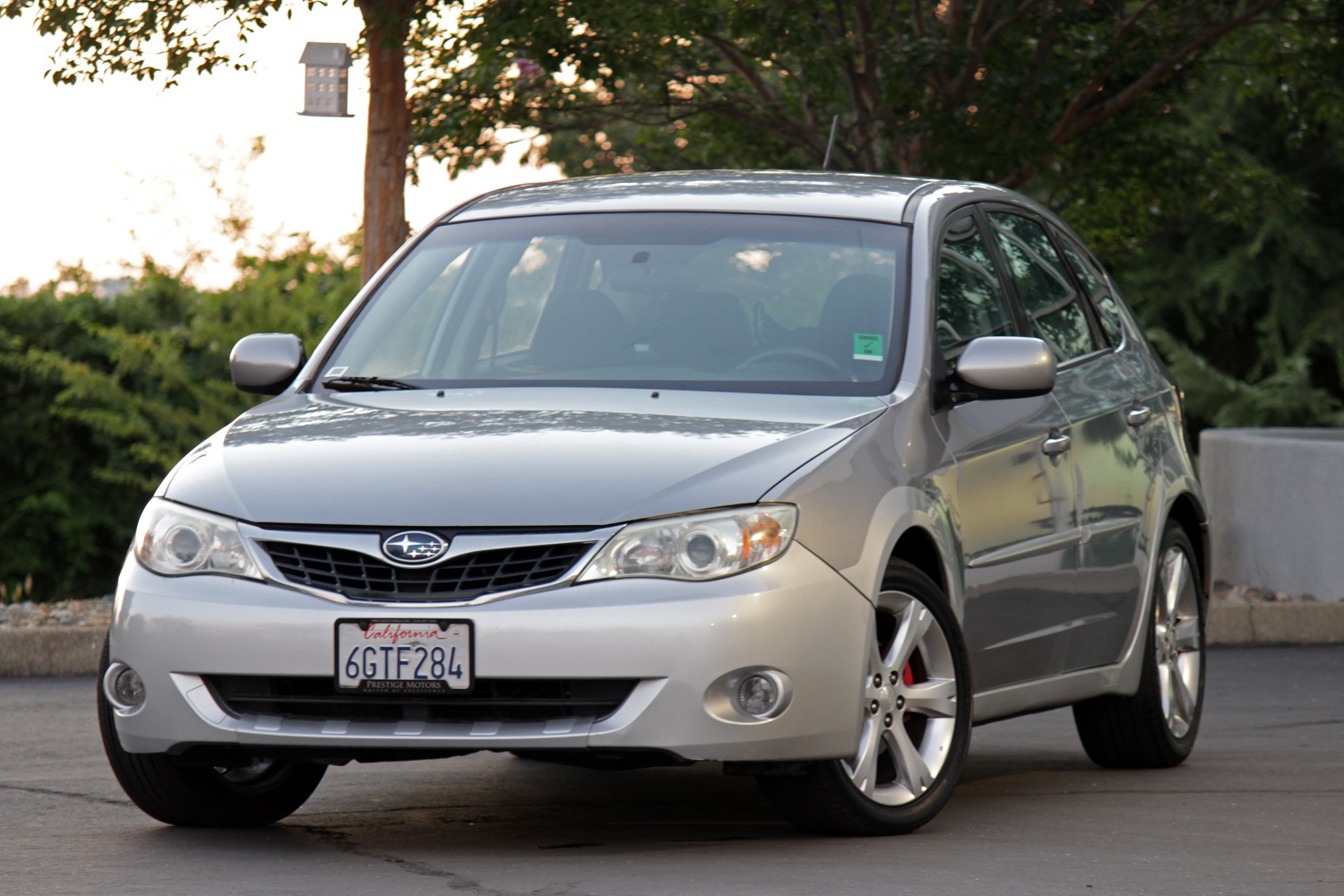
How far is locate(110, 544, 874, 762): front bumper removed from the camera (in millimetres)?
4910

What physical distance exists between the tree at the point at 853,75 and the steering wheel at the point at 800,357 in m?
5.99

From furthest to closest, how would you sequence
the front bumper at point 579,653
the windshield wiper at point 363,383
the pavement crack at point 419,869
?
the windshield wiper at point 363,383 < the front bumper at point 579,653 < the pavement crack at point 419,869

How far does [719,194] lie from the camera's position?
21.5ft

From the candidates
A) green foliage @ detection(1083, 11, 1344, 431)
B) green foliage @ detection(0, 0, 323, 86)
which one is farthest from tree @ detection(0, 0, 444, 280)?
green foliage @ detection(1083, 11, 1344, 431)

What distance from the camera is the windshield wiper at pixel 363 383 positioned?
20.2 feet

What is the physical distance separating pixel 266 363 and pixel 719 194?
4.51 feet

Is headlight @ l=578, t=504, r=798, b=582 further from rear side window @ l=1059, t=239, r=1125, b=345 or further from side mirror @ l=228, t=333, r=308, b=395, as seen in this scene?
rear side window @ l=1059, t=239, r=1125, b=345

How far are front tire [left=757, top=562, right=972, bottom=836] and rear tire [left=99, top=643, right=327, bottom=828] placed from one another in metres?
1.34

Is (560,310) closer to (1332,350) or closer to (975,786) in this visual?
(975,786)

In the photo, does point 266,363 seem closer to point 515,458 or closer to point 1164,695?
point 515,458

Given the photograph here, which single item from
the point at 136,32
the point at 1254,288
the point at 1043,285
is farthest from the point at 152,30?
the point at 1254,288

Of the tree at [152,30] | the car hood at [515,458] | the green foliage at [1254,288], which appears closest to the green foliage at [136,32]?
the tree at [152,30]

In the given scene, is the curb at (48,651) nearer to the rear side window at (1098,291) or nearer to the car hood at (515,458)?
the car hood at (515,458)

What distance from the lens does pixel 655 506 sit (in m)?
5.01
